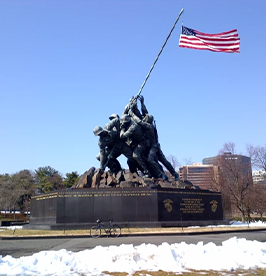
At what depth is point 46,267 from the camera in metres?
7.72

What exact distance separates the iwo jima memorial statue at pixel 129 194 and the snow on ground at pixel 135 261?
12.7m

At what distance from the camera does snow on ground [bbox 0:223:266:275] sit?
767cm

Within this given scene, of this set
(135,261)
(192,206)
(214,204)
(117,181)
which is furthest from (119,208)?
(135,261)

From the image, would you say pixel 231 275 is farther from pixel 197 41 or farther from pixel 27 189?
pixel 27 189

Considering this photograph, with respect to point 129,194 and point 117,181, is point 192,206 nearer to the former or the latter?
point 129,194

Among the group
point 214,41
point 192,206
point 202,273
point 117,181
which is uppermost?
point 214,41

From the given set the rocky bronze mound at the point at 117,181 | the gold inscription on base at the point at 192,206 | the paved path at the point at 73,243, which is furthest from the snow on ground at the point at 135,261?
the rocky bronze mound at the point at 117,181

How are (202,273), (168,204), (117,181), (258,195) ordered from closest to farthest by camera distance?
(202,273)
(168,204)
(117,181)
(258,195)

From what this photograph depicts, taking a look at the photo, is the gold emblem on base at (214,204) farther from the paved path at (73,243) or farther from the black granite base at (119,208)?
the paved path at (73,243)

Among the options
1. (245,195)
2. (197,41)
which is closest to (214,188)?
(245,195)

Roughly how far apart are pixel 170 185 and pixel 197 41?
10809 mm

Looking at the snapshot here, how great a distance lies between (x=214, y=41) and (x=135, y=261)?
48.8 ft

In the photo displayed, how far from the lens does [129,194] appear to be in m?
22.3

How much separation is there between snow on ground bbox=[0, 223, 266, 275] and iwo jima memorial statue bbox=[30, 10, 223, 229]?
12.7 metres
